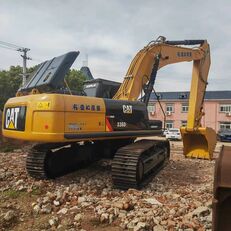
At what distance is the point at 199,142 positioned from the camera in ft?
38.9

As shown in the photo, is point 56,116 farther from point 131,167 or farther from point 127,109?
point 127,109

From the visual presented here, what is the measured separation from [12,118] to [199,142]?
696 centimetres

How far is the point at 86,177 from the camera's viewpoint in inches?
316

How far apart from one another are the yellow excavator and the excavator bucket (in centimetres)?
160

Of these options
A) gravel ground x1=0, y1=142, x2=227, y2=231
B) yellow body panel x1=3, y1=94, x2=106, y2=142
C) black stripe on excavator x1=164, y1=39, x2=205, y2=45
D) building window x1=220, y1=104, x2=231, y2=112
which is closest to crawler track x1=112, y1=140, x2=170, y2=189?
gravel ground x1=0, y1=142, x2=227, y2=231

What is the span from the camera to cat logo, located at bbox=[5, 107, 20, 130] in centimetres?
692

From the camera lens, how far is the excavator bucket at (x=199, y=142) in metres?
11.4

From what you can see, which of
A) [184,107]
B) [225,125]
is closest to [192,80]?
[225,125]

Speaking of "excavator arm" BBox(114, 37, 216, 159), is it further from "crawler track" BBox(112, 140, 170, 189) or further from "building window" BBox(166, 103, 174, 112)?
"building window" BBox(166, 103, 174, 112)

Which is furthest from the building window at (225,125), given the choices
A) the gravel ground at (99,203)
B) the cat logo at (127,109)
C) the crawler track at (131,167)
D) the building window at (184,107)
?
the cat logo at (127,109)

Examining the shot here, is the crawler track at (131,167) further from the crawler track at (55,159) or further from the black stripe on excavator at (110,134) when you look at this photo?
the crawler track at (55,159)

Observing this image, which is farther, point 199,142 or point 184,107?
point 184,107

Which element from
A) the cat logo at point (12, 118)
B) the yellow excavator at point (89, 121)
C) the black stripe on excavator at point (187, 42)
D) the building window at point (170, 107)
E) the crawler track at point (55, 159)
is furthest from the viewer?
the building window at point (170, 107)

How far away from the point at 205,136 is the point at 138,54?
12.6ft
